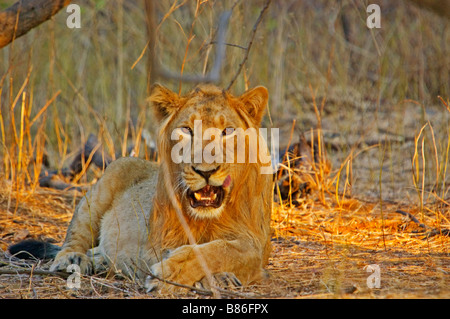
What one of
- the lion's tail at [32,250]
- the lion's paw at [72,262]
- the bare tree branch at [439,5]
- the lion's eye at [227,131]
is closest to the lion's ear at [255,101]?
the lion's eye at [227,131]

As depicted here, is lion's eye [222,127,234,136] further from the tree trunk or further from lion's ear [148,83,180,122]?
the tree trunk

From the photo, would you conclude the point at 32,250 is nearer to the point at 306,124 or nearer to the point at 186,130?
the point at 186,130

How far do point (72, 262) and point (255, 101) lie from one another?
5.36 ft

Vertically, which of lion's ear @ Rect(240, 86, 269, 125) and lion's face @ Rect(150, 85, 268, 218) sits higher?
lion's ear @ Rect(240, 86, 269, 125)

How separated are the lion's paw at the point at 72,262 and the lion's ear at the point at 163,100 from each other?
114 cm

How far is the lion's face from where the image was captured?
3.75 meters

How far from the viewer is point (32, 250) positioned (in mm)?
4730

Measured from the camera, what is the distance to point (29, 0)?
519 centimetres

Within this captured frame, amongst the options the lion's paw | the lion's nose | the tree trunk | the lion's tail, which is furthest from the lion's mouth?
the tree trunk

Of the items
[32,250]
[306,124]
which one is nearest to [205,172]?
[32,250]

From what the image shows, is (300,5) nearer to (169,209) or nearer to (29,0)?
(29,0)

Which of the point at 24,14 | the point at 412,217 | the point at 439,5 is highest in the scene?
the point at 24,14

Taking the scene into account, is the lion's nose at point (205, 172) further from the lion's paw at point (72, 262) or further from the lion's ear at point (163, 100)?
the lion's paw at point (72, 262)
